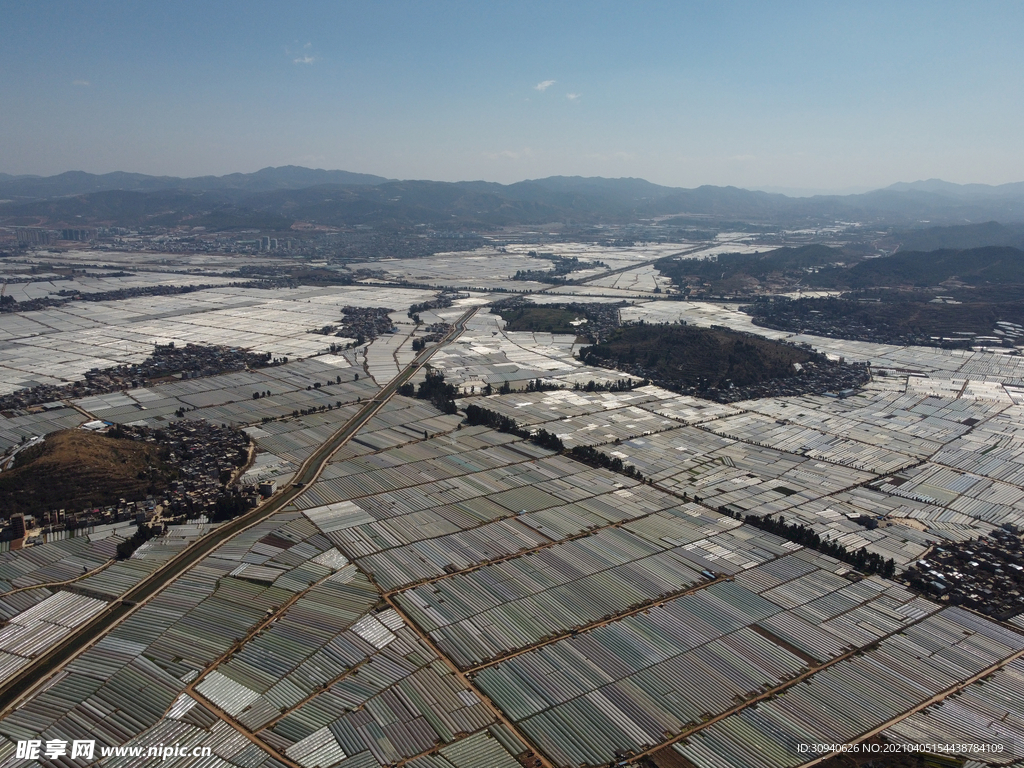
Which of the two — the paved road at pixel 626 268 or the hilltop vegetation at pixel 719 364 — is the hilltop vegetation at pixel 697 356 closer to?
the hilltop vegetation at pixel 719 364

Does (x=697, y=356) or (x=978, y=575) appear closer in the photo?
(x=978, y=575)

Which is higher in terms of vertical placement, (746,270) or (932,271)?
(932,271)

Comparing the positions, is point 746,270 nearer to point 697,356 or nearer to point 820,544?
point 697,356

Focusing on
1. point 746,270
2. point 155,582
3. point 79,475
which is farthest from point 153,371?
point 746,270

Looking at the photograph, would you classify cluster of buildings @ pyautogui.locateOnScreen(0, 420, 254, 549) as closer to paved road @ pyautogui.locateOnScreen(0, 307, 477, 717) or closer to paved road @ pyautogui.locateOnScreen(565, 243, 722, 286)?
paved road @ pyautogui.locateOnScreen(0, 307, 477, 717)

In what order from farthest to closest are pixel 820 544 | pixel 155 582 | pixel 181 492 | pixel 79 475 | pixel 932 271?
pixel 932 271
pixel 181 492
pixel 79 475
pixel 820 544
pixel 155 582

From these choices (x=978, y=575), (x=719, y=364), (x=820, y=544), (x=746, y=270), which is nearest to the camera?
(x=978, y=575)

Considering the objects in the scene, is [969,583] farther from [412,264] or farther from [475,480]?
[412,264]

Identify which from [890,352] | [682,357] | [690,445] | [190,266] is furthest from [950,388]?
[190,266]
